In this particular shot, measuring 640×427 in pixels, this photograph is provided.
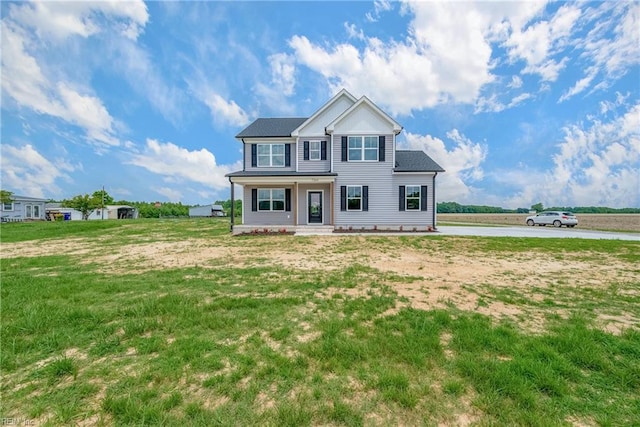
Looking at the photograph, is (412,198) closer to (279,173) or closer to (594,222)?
(279,173)

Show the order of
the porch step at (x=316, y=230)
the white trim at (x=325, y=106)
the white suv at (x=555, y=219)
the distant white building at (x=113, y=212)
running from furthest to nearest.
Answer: the distant white building at (x=113, y=212) < the white suv at (x=555, y=219) < the white trim at (x=325, y=106) < the porch step at (x=316, y=230)

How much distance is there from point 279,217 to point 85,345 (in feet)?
46.7

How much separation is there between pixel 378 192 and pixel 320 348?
1459cm

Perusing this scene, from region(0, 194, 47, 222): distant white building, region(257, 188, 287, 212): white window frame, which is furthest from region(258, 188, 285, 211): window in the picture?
region(0, 194, 47, 222): distant white building

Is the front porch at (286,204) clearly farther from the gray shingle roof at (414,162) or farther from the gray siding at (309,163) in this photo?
the gray shingle roof at (414,162)

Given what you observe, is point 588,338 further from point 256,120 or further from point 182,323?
point 256,120

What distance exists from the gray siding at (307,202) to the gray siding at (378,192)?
0.72 m

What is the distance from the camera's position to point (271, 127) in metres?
18.8

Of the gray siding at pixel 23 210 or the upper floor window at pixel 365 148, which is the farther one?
the gray siding at pixel 23 210

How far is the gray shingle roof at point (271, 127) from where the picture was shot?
58.5 ft

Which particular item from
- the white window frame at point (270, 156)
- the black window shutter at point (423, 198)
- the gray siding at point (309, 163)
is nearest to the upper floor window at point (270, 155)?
the white window frame at point (270, 156)

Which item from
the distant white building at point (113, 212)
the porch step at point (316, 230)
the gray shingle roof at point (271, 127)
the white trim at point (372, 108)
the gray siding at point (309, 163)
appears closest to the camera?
the porch step at point (316, 230)

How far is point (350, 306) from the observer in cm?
449

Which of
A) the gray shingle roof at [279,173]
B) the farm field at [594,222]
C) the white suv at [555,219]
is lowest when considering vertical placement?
the farm field at [594,222]
